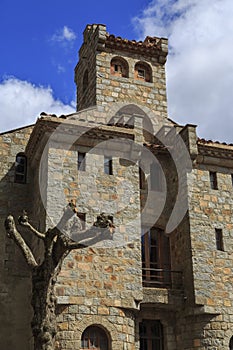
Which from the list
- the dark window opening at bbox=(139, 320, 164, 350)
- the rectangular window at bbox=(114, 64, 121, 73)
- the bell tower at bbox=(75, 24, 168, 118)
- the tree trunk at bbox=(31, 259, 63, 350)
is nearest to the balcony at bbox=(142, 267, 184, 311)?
the dark window opening at bbox=(139, 320, 164, 350)

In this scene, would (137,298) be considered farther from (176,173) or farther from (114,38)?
(114,38)

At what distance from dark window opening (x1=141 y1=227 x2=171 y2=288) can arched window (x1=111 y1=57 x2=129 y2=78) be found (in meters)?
8.37

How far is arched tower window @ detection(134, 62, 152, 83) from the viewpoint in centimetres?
2712

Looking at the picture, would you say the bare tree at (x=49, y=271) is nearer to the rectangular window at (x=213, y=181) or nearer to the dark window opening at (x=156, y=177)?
the dark window opening at (x=156, y=177)

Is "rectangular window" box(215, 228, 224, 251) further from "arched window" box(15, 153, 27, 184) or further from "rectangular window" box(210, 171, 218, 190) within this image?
"arched window" box(15, 153, 27, 184)

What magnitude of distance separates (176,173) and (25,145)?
6.32m

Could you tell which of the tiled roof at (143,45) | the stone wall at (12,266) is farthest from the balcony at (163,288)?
the tiled roof at (143,45)

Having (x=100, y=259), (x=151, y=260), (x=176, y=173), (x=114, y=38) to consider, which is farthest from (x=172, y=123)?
(x=100, y=259)

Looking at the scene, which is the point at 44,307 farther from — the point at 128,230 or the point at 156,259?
the point at 156,259

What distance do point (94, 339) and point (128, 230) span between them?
396 centimetres

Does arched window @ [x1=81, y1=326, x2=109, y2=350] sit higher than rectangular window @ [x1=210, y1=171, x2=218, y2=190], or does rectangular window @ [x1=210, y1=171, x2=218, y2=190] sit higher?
rectangular window @ [x1=210, y1=171, x2=218, y2=190]

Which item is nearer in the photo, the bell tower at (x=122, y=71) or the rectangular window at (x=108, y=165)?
the rectangular window at (x=108, y=165)

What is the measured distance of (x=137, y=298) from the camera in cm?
1919

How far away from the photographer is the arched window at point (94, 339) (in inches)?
714
